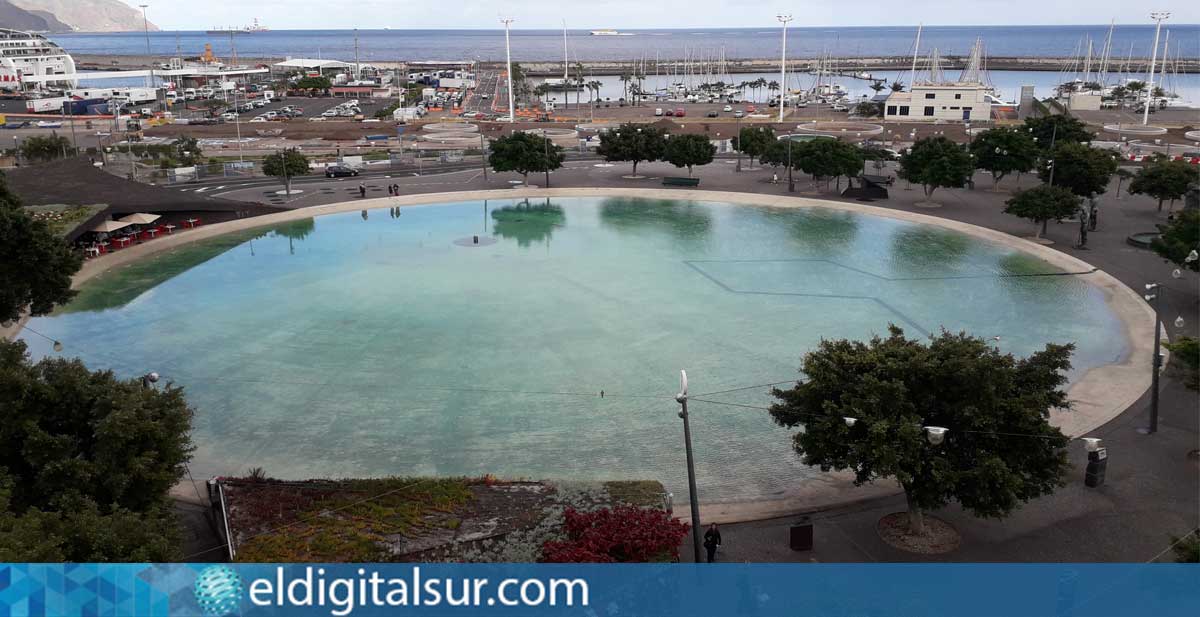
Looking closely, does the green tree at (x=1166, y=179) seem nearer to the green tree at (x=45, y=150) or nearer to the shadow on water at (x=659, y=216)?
the shadow on water at (x=659, y=216)

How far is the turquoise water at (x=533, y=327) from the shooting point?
25.2 m

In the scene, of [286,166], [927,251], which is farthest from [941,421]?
[286,166]

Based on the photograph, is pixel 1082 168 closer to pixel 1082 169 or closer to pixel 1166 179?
pixel 1082 169

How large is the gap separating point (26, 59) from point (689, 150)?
526ft

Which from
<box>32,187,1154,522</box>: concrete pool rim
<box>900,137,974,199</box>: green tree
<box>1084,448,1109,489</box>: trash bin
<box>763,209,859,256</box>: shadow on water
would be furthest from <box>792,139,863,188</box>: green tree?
<box>1084,448,1109,489</box>: trash bin

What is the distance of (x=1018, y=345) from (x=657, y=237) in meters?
22.7

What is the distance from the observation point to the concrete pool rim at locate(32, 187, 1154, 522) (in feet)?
71.7

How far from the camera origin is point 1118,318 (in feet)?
115

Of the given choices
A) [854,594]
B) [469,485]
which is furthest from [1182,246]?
[469,485]

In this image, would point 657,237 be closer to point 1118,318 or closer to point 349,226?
point 349,226

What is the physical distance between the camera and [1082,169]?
1976 inches

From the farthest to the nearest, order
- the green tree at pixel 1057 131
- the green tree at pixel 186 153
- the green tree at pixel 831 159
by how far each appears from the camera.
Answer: the green tree at pixel 186 153
the green tree at pixel 1057 131
the green tree at pixel 831 159

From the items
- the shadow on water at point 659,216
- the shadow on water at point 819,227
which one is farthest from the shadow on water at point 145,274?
the shadow on water at point 819,227

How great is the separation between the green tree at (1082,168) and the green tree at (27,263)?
49.7 m
